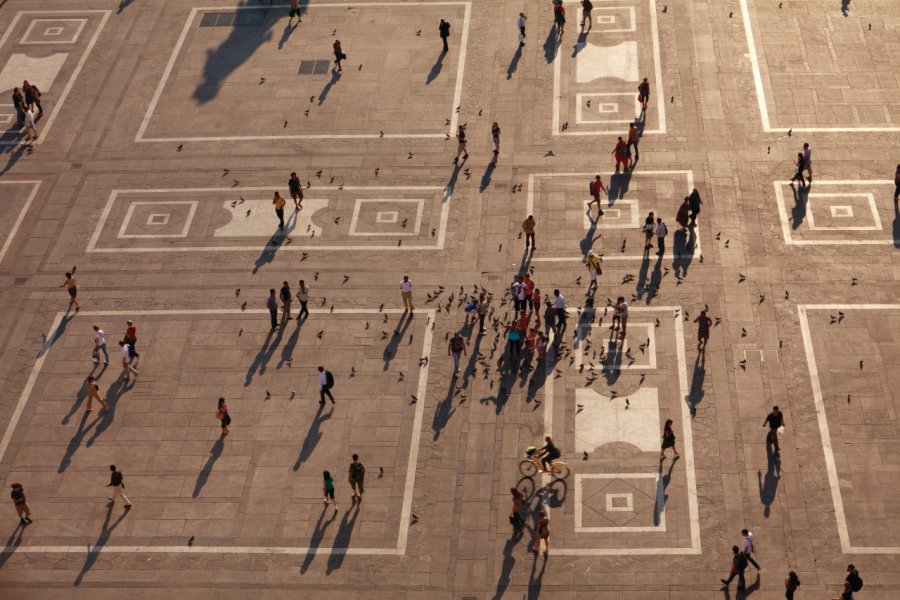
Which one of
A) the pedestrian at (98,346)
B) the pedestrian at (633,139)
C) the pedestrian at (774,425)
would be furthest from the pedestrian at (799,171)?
the pedestrian at (98,346)

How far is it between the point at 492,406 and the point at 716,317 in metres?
10.1

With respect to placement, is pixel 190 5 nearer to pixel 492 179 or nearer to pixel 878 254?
pixel 492 179

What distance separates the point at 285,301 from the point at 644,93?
21.0 metres

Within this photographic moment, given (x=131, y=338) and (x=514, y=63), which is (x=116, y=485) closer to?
(x=131, y=338)

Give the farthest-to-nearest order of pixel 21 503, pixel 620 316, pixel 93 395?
pixel 620 316 → pixel 93 395 → pixel 21 503

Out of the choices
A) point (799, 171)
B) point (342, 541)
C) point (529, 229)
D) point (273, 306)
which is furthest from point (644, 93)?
point (342, 541)

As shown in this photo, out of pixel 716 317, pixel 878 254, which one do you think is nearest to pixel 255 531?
pixel 716 317

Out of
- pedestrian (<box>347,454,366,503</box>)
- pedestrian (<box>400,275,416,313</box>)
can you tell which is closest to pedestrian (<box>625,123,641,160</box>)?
pedestrian (<box>400,275,416,313</box>)

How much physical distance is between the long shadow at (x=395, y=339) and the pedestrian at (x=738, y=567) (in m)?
15.9

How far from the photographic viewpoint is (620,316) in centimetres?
4941

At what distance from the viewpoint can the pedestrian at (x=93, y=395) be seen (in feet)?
159

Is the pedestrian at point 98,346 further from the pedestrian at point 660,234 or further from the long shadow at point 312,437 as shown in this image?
→ the pedestrian at point 660,234

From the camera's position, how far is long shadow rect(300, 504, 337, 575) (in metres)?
43.5

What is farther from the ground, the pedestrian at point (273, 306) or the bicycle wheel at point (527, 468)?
A: the pedestrian at point (273, 306)
